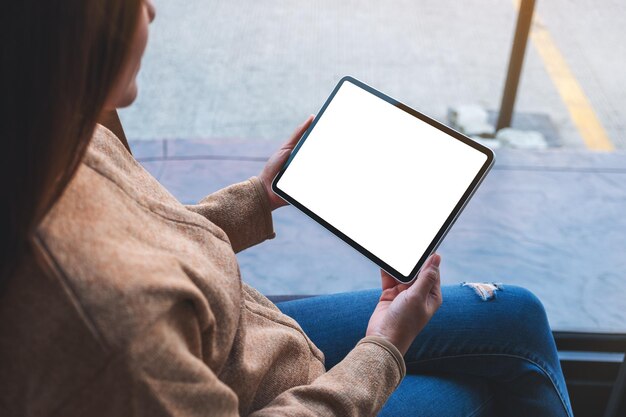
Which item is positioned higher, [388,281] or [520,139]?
[388,281]

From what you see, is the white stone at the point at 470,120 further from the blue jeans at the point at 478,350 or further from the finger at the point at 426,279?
the finger at the point at 426,279

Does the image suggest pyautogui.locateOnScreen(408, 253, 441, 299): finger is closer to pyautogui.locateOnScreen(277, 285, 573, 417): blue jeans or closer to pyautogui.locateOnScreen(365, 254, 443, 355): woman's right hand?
pyautogui.locateOnScreen(365, 254, 443, 355): woman's right hand

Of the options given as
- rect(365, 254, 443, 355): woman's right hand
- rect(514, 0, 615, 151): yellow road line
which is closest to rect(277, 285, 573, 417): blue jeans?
rect(365, 254, 443, 355): woman's right hand

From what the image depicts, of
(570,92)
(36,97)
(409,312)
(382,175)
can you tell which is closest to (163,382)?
(36,97)

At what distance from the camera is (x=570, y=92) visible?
7.79 feet

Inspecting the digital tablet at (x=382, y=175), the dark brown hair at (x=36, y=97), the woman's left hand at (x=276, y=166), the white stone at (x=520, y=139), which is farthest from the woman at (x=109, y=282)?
the white stone at (x=520, y=139)

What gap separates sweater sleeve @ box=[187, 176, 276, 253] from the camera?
895 mm

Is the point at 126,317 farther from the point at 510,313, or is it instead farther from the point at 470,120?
the point at 470,120

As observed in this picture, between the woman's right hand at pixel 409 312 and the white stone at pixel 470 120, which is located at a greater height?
the woman's right hand at pixel 409 312

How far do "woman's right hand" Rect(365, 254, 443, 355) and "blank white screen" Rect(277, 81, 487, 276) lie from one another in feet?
0.13

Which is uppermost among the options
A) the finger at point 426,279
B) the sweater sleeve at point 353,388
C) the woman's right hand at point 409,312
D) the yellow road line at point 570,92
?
the finger at point 426,279

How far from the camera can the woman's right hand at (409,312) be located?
774 millimetres

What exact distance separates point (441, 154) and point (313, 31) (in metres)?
1.83

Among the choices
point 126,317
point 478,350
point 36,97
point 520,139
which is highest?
point 36,97
